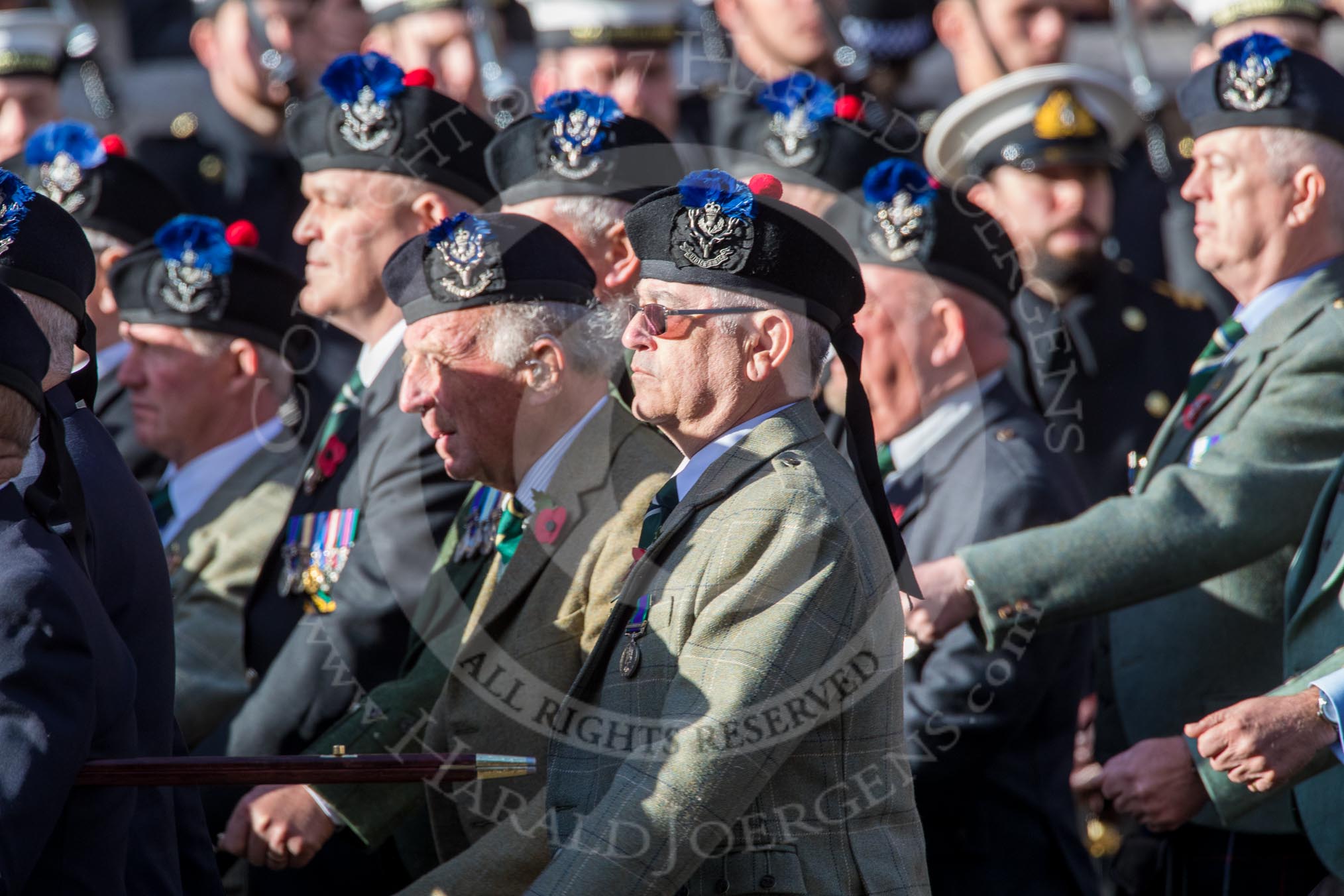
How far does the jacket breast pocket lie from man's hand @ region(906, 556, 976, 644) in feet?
3.61

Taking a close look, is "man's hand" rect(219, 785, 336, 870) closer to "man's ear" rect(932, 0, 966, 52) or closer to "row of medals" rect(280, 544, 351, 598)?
"row of medals" rect(280, 544, 351, 598)

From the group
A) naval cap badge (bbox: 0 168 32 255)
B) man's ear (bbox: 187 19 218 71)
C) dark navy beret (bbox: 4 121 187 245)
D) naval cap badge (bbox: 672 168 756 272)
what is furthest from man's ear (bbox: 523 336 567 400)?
man's ear (bbox: 187 19 218 71)

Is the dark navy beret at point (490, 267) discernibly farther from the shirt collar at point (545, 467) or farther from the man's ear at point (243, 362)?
the man's ear at point (243, 362)

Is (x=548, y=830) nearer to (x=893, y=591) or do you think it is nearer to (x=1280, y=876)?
(x=893, y=591)

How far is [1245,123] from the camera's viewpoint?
15.4 feet

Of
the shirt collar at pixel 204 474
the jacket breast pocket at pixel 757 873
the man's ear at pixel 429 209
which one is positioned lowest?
the shirt collar at pixel 204 474

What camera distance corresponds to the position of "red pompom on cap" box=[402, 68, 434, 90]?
5.36 meters

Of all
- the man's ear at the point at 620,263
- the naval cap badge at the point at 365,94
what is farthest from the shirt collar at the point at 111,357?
the man's ear at the point at 620,263

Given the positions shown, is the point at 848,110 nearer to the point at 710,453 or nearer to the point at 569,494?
the point at 569,494

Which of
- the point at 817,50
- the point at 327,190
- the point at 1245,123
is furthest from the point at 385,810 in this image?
the point at 817,50

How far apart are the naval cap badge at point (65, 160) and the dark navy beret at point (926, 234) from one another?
2.62 m

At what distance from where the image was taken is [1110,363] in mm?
6137

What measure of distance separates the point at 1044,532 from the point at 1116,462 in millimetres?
1840

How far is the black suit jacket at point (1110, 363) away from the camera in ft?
19.4
